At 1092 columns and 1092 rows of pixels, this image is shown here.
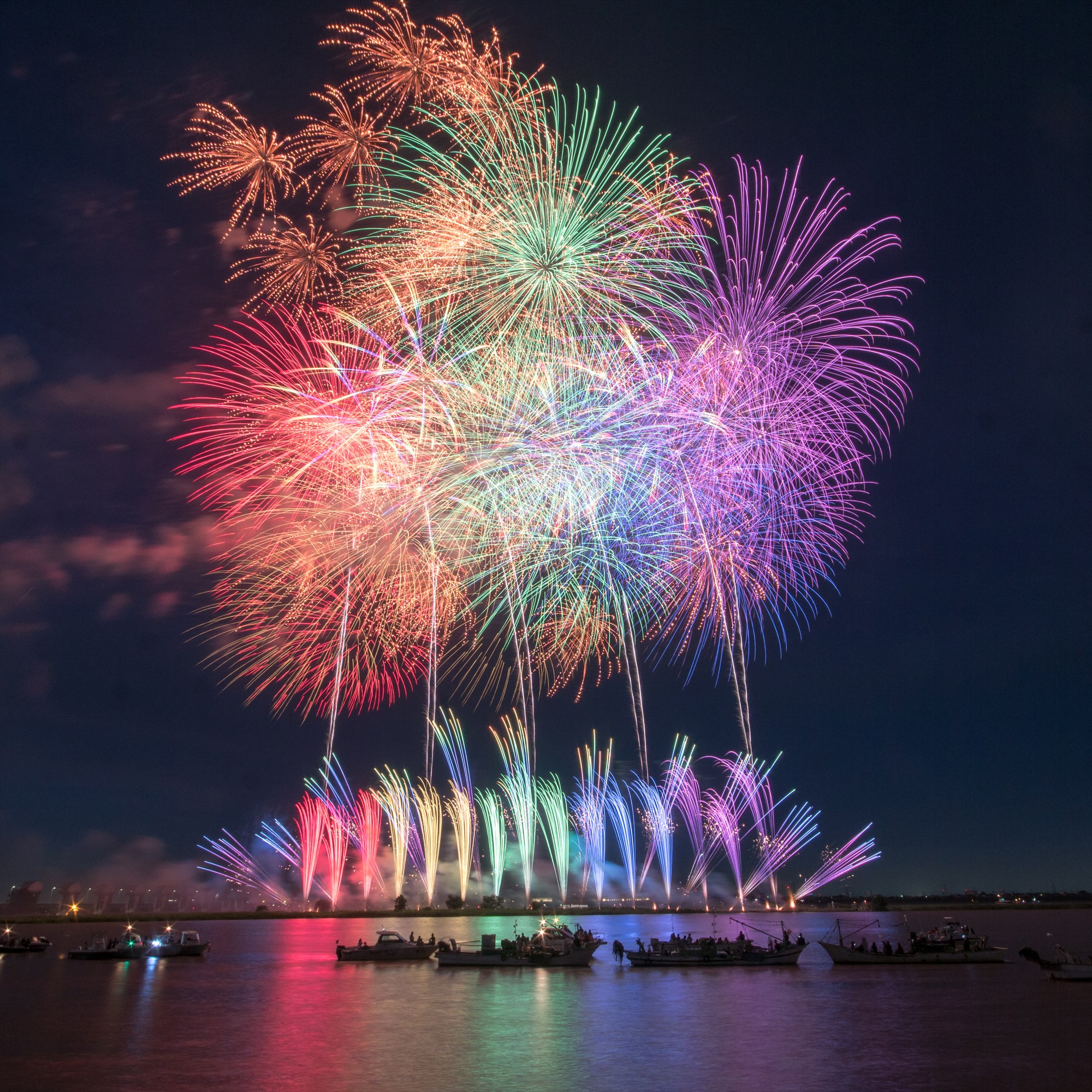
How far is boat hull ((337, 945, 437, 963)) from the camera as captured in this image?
70938mm

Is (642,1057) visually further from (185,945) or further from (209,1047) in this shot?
(185,945)

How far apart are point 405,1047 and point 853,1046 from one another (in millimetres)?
15491

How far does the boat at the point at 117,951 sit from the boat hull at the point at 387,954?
20.5 m

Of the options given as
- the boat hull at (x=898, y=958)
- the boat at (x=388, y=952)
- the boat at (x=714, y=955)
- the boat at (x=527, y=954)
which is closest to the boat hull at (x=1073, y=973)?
the boat hull at (x=898, y=958)

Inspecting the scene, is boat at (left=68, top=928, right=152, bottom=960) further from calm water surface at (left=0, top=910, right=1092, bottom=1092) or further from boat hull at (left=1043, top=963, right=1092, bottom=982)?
boat hull at (left=1043, top=963, right=1092, bottom=982)

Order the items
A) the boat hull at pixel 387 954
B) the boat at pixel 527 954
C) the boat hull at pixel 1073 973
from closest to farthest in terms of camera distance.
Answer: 1. the boat hull at pixel 1073 973
2. the boat at pixel 527 954
3. the boat hull at pixel 387 954

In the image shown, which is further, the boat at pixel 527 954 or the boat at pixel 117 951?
the boat at pixel 117 951

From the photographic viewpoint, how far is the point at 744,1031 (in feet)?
112

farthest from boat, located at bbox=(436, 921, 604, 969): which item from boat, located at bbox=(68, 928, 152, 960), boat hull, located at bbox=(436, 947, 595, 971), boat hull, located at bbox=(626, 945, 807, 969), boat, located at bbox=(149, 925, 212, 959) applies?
boat, located at bbox=(68, 928, 152, 960)

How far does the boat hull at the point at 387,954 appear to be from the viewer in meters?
70.9

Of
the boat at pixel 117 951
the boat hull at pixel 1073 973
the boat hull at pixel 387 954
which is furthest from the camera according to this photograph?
the boat at pixel 117 951

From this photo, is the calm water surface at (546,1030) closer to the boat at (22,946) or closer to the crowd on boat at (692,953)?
the crowd on boat at (692,953)

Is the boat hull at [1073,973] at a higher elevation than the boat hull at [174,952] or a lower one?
lower

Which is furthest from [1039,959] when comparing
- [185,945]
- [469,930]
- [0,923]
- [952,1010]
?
[0,923]
